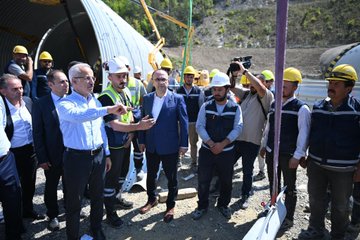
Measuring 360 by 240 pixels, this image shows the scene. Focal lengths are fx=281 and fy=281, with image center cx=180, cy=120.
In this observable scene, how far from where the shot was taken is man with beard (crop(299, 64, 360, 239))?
9.98ft

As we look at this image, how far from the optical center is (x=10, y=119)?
3.42 m

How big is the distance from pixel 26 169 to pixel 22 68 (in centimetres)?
278

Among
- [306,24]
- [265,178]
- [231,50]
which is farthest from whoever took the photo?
[306,24]

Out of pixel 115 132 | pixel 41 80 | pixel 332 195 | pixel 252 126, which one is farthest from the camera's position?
pixel 41 80

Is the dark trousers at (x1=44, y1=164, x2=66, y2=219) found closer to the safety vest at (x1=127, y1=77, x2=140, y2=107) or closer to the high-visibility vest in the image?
the high-visibility vest

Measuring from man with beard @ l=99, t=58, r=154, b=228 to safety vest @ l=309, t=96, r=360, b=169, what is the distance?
1.98 m

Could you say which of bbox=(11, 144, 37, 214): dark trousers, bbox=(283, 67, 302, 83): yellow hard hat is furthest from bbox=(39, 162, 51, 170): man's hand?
bbox=(283, 67, 302, 83): yellow hard hat

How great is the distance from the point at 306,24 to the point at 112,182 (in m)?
44.7

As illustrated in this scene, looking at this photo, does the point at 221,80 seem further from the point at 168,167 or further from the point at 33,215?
the point at 33,215

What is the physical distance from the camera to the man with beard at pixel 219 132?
3.78 m

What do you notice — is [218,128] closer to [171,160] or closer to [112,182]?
[171,160]

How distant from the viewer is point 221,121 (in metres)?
3.83

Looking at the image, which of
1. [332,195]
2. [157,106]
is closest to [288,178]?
[332,195]

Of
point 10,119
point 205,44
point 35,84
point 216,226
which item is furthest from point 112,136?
point 205,44
